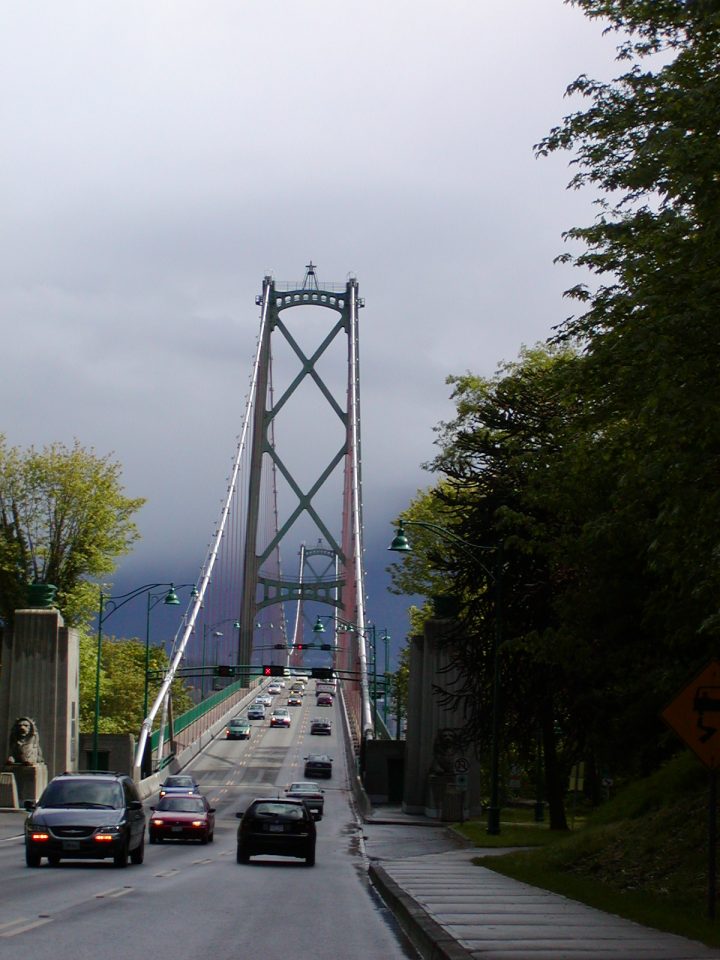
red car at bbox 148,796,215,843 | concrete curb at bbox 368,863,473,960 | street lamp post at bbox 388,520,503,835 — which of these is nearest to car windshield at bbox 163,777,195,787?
street lamp post at bbox 388,520,503,835

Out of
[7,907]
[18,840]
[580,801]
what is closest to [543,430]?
[18,840]

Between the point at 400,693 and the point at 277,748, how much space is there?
11156mm

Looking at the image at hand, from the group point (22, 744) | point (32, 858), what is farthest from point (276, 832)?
point (22, 744)

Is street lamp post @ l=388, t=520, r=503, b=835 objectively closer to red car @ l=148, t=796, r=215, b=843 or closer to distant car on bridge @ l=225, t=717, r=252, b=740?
red car @ l=148, t=796, r=215, b=843

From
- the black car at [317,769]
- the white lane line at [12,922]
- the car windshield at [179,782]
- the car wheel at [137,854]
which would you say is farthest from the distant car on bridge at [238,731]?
the white lane line at [12,922]

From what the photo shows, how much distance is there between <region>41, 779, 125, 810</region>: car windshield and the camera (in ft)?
80.5

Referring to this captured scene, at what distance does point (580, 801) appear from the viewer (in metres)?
64.5

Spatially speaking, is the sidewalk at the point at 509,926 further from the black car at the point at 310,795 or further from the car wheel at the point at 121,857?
the black car at the point at 310,795

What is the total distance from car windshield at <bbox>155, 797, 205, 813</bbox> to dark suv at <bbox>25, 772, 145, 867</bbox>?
11478mm

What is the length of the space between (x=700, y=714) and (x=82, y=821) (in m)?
12.4

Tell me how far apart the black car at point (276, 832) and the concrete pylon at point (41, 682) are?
27219mm

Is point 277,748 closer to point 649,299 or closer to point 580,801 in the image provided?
point 580,801

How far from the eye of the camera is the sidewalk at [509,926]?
470 inches

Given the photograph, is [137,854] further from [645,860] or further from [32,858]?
[645,860]
